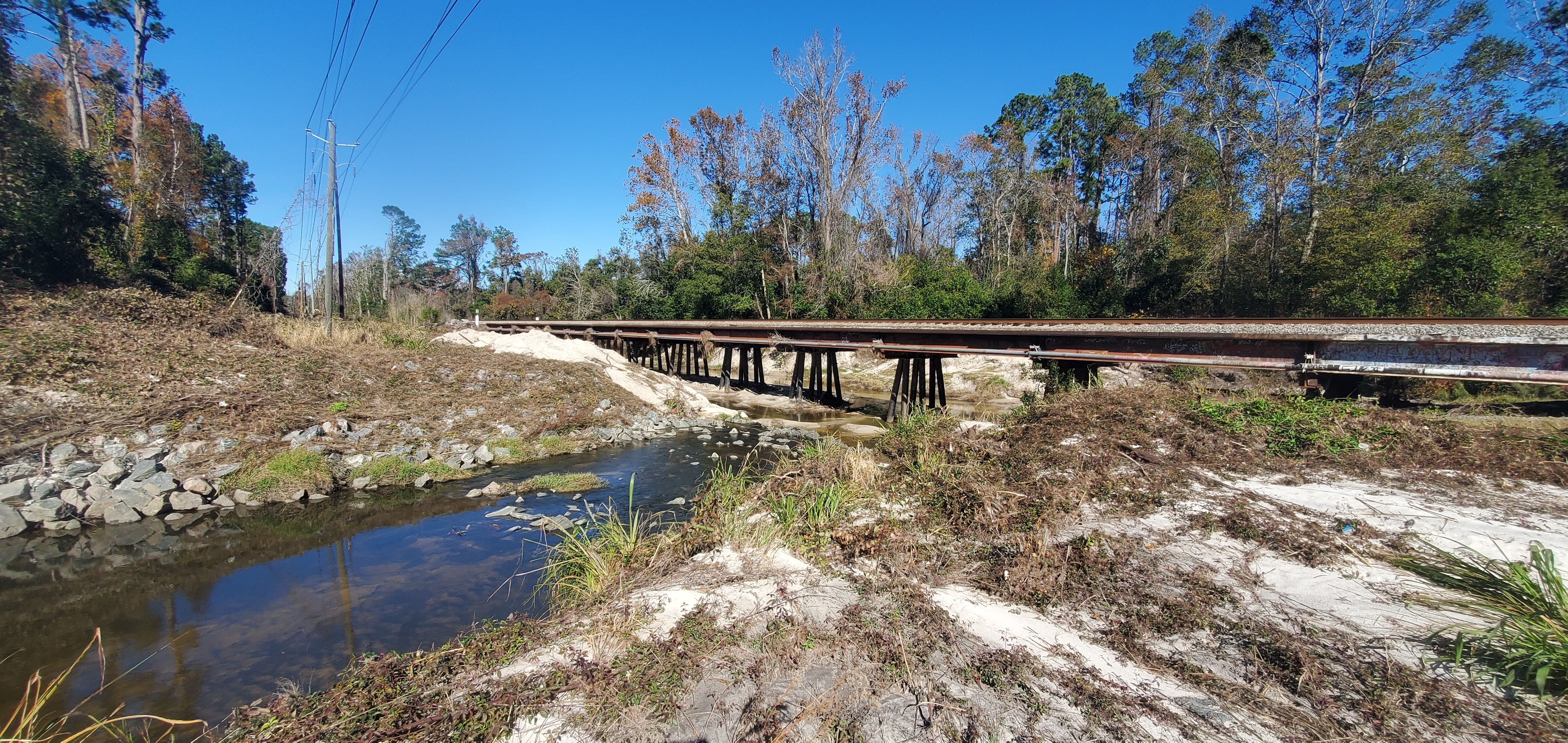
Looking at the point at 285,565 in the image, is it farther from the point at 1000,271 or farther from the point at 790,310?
the point at 1000,271

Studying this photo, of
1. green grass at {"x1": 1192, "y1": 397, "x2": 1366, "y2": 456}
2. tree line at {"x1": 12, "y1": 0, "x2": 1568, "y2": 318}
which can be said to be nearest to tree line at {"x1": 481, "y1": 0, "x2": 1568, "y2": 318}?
tree line at {"x1": 12, "y1": 0, "x2": 1568, "y2": 318}

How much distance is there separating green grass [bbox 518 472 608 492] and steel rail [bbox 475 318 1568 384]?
679 cm

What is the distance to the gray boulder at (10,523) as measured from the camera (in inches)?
247

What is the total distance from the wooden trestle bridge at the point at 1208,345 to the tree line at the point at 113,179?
16.1 metres

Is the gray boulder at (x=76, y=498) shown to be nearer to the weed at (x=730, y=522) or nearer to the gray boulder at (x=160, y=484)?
the gray boulder at (x=160, y=484)

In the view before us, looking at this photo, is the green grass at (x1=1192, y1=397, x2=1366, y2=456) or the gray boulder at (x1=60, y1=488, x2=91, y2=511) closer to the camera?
the green grass at (x1=1192, y1=397, x2=1366, y2=456)

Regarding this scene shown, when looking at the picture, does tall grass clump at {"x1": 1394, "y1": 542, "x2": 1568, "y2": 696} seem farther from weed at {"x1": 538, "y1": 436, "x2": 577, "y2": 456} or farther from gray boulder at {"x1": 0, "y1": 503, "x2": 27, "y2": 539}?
gray boulder at {"x1": 0, "y1": 503, "x2": 27, "y2": 539}

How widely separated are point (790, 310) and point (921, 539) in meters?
26.0

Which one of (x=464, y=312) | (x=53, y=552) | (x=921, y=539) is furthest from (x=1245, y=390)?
(x=464, y=312)

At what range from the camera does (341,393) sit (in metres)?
10.8

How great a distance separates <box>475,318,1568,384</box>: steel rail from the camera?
666 cm

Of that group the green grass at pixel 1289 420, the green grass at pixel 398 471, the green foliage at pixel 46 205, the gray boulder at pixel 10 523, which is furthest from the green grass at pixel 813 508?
the green foliage at pixel 46 205

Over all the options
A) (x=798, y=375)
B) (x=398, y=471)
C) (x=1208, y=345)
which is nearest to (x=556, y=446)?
(x=398, y=471)

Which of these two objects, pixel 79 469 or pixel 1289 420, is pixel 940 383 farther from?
pixel 79 469
